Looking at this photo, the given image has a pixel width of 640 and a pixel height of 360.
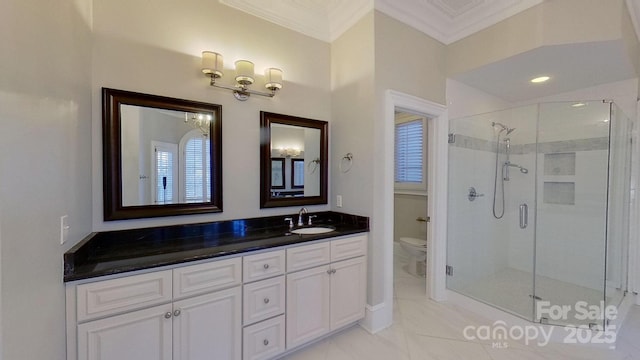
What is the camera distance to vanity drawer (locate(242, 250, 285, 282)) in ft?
5.44

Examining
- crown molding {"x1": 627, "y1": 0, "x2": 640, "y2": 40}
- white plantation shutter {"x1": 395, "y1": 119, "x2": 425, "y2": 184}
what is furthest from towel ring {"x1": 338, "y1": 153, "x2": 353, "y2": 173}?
crown molding {"x1": 627, "y1": 0, "x2": 640, "y2": 40}

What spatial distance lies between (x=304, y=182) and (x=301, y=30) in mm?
1477

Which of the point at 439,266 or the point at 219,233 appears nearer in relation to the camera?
the point at 219,233

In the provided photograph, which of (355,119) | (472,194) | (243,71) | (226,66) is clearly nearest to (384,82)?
(355,119)

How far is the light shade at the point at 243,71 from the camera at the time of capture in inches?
80.0

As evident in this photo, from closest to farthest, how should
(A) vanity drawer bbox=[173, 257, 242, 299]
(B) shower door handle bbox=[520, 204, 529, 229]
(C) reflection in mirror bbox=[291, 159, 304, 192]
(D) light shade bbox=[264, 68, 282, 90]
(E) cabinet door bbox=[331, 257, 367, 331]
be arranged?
(A) vanity drawer bbox=[173, 257, 242, 299] < (E) cabinet door bbox=[331, 257, 367, 331] < (D) light shade bbox=[264, 68, 282, 90] < (C) reflection in mirror bbox=[291, 159, 304, 192] < (B) shower door handle bbox=[520, 204, 529, 229]

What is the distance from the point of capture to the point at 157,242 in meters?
1.79

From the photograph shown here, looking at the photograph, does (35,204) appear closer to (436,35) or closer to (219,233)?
(219,233)

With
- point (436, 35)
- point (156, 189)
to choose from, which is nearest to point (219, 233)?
point (156, 189)

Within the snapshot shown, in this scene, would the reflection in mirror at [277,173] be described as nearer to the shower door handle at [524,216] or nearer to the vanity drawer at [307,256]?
the vanity drawer at [307,256]

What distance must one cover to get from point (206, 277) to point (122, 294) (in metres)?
0.39

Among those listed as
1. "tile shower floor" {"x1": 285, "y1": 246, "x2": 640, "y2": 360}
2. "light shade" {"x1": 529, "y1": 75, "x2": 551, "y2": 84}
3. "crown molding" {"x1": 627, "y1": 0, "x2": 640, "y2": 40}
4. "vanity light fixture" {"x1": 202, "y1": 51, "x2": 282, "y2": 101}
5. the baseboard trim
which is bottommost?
"tile shower floor" {"x1": 285, "y1": 246, "x2": 640, "y2": 360}

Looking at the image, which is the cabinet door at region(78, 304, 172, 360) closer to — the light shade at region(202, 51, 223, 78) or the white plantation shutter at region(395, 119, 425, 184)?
the light shade at region(202, 51, 223, 78)

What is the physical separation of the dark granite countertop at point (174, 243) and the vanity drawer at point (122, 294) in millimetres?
61
